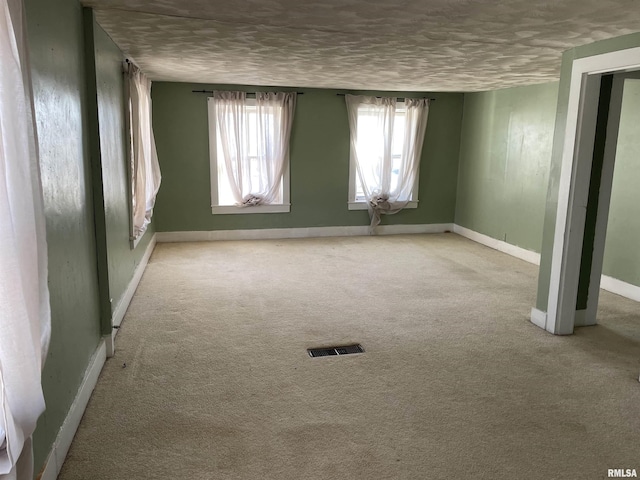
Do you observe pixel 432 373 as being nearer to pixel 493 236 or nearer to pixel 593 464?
pixel 593 464

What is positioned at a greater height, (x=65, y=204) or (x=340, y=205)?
(x=65, y=204)

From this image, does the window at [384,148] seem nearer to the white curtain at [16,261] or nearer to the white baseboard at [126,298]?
the white baseboard at [126,298]

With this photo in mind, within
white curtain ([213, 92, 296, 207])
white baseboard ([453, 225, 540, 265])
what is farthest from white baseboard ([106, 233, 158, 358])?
white baseboard ([453, 225, 540, 265])

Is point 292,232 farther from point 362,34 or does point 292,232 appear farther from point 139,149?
point 362,34

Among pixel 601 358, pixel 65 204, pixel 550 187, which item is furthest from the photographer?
pixel 550 187

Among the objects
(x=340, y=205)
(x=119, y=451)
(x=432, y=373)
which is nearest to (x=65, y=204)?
(x=119, y=451)

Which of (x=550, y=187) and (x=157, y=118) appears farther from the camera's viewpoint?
(x=157, y=118)

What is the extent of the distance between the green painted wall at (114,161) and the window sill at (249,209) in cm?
237

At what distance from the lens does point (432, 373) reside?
2955mm

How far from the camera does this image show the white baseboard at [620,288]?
4422 mm

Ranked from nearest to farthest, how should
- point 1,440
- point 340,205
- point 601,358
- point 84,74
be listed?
point 1,440
point 84,74
point 601,358
point 340,205

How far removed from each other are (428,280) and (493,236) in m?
2.12

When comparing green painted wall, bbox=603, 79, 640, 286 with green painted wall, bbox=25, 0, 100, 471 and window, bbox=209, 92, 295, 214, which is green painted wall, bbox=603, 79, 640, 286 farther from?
green painted wall, bbox=25, 0, 100, 471

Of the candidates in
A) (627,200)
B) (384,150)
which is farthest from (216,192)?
(627,200)
